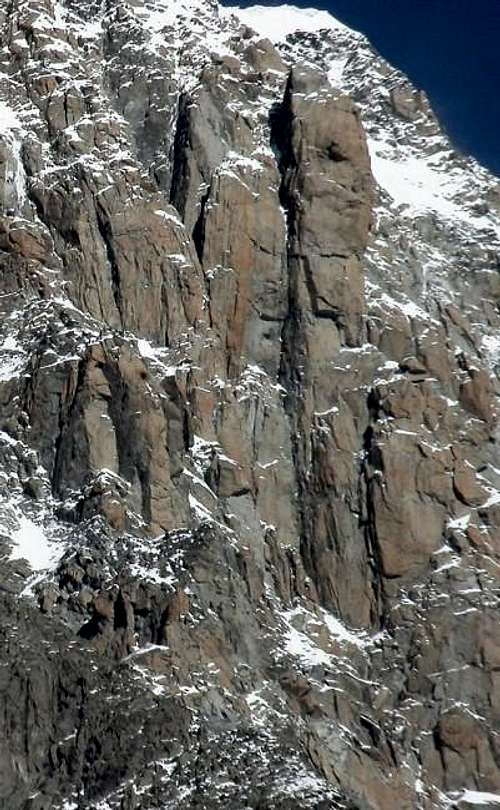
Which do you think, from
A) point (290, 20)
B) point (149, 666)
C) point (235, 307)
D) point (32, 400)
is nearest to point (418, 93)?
point (290, 20)

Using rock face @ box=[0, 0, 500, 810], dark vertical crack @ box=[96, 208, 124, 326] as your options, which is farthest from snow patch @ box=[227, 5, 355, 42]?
dark vertical crack @ box=[96, 208, 124, 326]

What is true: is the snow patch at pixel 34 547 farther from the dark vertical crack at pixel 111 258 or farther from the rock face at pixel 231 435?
the dark vertical crack at pixel 111 258

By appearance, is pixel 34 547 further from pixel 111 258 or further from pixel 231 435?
pixel 111 258

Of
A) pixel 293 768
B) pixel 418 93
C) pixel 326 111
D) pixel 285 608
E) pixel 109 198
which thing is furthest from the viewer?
pixel 418 93

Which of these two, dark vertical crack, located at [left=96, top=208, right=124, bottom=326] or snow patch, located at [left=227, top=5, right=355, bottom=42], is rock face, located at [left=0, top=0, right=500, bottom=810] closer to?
dark vertical crack, located at [left=96, top=208, right=124, bottom=326]

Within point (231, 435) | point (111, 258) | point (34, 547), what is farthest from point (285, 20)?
point (34, 547)

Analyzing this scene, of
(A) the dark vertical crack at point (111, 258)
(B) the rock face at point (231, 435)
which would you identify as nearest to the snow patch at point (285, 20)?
(B) the rock face at point (231, 435)

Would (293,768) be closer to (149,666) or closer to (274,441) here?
(149,666)

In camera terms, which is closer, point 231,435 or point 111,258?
point 231,435
